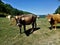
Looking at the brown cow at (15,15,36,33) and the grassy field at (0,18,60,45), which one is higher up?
the brown cow at (15,15,36,33)

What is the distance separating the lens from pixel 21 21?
1694cm

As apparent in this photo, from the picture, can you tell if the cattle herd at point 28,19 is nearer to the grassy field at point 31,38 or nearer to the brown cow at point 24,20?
the brown cow at point 24,20

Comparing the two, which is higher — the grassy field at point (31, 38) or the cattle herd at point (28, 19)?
the cattle herd at point (28, 19)

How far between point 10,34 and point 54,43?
16.1 ft

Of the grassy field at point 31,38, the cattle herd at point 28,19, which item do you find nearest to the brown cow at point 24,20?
the cattle herd at point 28,19

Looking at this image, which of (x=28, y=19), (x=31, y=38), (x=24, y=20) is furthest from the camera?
(x=28, y=19)

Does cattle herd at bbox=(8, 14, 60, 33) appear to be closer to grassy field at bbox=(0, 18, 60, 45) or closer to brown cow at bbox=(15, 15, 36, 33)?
brown cow at bbox=(15, 15, 36, 33)

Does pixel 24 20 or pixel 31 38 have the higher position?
pixel 24 20

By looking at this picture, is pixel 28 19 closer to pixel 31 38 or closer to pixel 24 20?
pixel 24 20

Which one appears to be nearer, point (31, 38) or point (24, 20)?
point (31, 38)

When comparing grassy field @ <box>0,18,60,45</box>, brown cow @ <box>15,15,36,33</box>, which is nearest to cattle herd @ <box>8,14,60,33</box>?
brown cow @ <box>15,15,36,33</box>

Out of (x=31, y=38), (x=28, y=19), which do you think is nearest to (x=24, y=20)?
(x=28, y=19)

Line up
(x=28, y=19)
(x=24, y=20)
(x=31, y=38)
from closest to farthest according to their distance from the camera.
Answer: (x=31, y=38)
(x=24, y=20)
(x=28, y=19)

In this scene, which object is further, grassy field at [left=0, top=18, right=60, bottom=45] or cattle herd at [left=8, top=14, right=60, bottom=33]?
cattle herd at [left=8, top=14, right=60, bottom=33]
